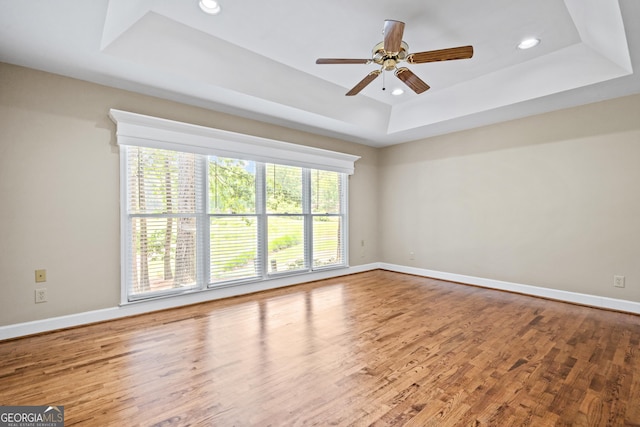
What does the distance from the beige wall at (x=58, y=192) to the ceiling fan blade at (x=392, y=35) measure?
2718mm

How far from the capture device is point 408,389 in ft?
6.30

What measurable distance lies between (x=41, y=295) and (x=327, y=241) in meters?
3.76

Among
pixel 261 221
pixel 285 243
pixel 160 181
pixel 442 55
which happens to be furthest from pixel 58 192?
pixel 442 55

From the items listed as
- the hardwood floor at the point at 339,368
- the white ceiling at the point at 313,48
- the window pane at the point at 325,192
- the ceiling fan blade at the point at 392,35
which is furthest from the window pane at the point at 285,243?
the ceiling fan blade at the point at 392,35

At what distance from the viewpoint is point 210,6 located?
2.50 metres

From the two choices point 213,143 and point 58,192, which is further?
point 213,143

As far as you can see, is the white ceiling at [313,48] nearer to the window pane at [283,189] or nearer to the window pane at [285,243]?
the window pane at [283,189]

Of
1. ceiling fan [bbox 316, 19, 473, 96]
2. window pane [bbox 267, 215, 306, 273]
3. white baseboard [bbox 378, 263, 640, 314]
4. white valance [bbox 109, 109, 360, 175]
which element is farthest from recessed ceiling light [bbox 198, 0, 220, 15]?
white baseboard [bbox 378, 263, 640, 314]

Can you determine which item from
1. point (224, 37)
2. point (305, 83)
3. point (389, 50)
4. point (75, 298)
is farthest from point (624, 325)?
point (75, 298)

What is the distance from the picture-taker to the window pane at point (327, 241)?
515 centimetres

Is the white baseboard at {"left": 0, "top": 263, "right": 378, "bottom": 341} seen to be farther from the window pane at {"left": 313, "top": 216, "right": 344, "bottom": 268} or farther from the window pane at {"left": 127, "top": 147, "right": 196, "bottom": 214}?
the window pane at {"left": 127, "top": 147, "right": 196, "bottom": 214}

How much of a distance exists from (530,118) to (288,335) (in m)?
4.32

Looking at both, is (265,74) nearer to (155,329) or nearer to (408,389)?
(155,329)

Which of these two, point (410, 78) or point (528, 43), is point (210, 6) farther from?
point (528, 43)
